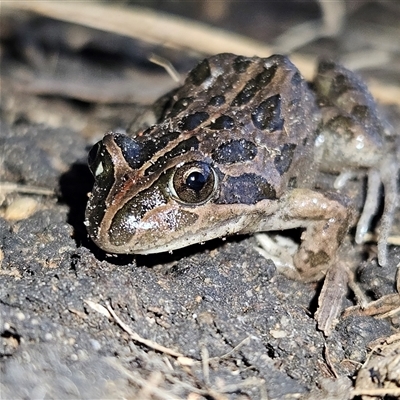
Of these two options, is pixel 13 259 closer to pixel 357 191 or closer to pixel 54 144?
pixel 54 144

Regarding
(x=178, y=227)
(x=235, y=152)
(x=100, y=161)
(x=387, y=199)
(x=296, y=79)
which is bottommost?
(x=178, y=227)

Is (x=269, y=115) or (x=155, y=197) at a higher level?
(x=269, y=115)

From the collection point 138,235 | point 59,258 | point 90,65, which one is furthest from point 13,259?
point 90,65

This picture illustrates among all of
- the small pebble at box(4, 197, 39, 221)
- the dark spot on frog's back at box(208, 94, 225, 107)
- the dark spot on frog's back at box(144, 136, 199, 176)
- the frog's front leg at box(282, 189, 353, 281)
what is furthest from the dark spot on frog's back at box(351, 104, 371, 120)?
the small pebble at box(4, 197, 39, 221)

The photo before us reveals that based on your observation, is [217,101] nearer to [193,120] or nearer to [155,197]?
[193,120]

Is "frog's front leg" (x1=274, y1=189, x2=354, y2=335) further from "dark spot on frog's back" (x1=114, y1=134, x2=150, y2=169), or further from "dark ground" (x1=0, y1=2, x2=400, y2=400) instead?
"dark spot on frog's back" (x1=114, y1=134, x2=150, y2=169)

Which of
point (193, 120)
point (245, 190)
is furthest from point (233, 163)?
point (193, 120)

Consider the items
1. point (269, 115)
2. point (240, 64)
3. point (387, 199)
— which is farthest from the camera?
point (240, 64)

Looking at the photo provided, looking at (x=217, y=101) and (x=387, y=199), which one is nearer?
(x=217, y=101)
